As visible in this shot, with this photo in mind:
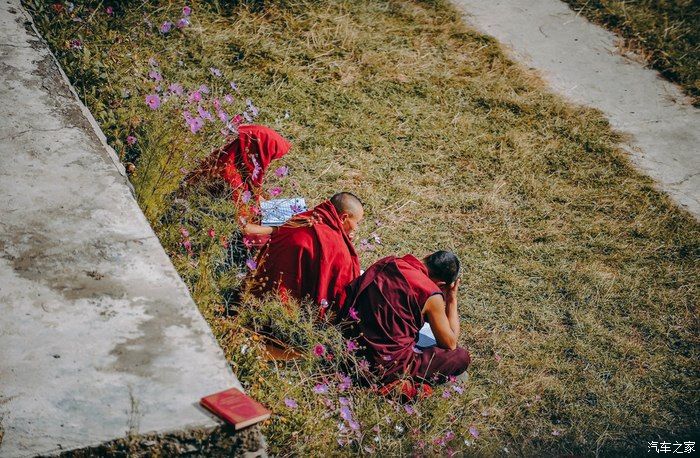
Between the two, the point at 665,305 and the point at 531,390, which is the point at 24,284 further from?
the point at 665,305

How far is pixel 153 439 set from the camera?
2084 mm

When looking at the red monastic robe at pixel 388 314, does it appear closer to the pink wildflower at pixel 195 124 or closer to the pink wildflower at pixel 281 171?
the pink wildflower at pixel 281 171

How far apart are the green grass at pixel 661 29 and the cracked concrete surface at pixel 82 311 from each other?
6234mm

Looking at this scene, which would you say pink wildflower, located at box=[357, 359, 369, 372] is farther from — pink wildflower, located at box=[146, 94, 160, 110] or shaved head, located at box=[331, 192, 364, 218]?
pink wildflower, located at box=[146, 94, 160, 110]

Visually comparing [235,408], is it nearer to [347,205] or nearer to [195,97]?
[347,205]

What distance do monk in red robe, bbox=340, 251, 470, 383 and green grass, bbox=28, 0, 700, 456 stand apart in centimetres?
22

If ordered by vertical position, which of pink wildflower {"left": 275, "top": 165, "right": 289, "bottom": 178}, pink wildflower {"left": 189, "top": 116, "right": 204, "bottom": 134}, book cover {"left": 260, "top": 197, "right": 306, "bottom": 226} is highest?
A: pink wildflower {"left": 189, "top": 116, "right": 204, "bottom": 134}

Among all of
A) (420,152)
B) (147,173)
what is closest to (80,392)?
(147,173)

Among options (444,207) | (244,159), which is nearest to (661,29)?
(444,207)

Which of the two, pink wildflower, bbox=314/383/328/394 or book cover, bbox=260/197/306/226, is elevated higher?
book cover, bbox=260/197/306/226

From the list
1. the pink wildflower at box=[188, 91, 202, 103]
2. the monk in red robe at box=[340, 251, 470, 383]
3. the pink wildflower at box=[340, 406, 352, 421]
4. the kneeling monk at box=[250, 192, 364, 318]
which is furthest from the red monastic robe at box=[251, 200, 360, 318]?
the pink wildflower at box=[188, 91, 202, 103]

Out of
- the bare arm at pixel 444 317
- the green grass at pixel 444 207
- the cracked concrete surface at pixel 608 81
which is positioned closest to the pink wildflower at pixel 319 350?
the green grass at pixel 444 207

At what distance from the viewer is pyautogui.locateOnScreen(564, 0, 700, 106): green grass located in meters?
7.22

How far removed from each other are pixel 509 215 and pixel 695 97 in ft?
10.4
